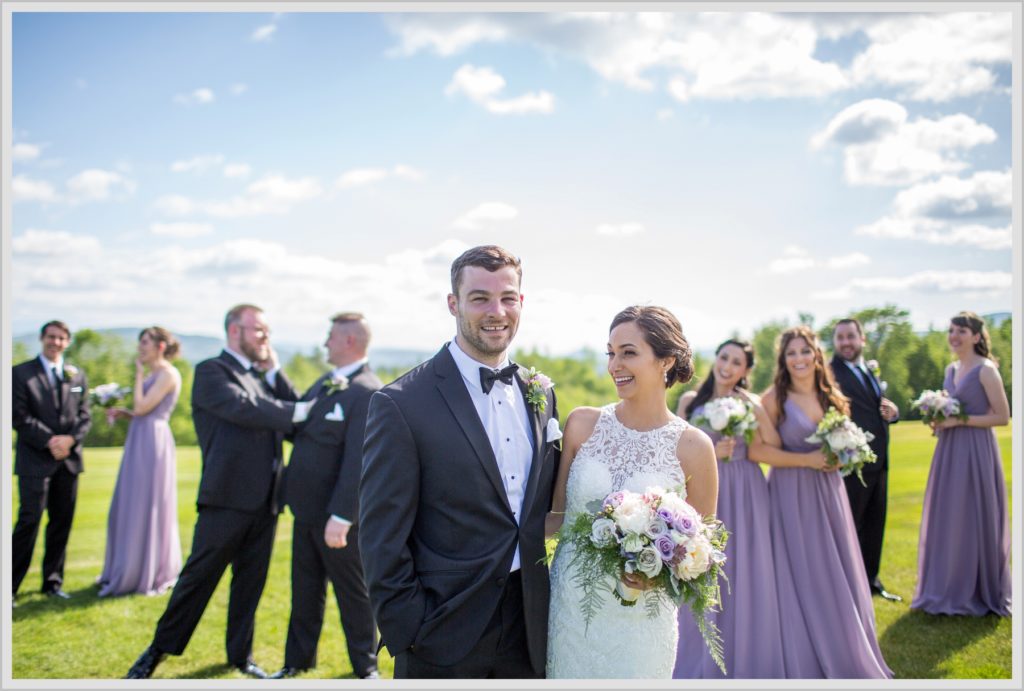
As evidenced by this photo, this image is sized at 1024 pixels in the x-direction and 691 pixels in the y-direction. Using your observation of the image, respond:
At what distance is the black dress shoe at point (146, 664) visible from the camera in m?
5.97

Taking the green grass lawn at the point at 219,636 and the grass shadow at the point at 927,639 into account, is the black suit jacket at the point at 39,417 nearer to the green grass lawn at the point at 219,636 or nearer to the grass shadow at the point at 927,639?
the green grass lawn at the point at 219,636

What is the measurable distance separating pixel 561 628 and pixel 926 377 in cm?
920

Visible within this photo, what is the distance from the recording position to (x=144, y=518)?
9086mm

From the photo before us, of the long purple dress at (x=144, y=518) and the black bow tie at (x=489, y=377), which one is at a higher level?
the black bow tie at (x=489, y=377)

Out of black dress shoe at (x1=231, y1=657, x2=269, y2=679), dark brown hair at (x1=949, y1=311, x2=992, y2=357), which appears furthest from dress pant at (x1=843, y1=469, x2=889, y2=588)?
black dress shoe at (x1=231, y1=657, x2=269, y2=679)

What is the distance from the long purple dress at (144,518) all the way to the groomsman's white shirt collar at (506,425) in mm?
6950

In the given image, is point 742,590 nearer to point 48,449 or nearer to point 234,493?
point 234,493

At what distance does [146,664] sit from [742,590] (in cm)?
471

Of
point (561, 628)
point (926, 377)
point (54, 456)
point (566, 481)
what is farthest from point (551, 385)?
point (926, 377)

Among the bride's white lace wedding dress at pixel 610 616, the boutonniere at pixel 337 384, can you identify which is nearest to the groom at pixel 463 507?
the bride's white lace wedding dress at pixel 610 616

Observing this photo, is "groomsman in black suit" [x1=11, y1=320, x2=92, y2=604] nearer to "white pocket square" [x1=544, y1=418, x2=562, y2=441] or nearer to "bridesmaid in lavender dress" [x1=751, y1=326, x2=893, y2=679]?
"white pocket square" [x1=544, y1=418, x2=562, y2=441]

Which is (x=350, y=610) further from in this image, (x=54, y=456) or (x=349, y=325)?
(x=54, y=456)

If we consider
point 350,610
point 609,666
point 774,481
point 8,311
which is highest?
point 8,311

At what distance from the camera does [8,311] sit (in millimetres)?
6102
